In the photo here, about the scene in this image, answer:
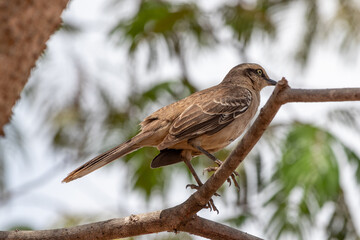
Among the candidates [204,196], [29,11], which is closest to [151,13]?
[204,196]

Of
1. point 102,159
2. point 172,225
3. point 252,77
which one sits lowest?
point 172,225

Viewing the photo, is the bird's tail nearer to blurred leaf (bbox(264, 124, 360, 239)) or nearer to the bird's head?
the bird's head

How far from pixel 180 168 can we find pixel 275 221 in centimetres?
169

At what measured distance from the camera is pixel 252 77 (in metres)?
6.91

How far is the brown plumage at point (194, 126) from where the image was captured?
18.7 feet

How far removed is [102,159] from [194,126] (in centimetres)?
92

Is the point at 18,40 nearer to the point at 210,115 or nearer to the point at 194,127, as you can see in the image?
the point at 194,127

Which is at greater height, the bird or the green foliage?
the green foliage

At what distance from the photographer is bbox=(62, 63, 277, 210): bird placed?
569 cm

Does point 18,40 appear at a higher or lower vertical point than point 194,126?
lower

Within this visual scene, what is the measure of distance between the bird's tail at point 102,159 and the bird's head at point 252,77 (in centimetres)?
160

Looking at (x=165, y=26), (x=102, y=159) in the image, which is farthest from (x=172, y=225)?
(x=165, y=26)

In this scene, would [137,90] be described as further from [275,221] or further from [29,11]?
[29,11]

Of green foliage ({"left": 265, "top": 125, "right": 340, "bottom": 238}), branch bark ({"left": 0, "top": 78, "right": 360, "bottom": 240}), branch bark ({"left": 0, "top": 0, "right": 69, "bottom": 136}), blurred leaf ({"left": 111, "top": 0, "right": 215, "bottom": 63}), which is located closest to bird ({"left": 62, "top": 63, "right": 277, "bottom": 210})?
branch bark ({"left": 0, "top": 78, "right": 360, "bottom": 240})
